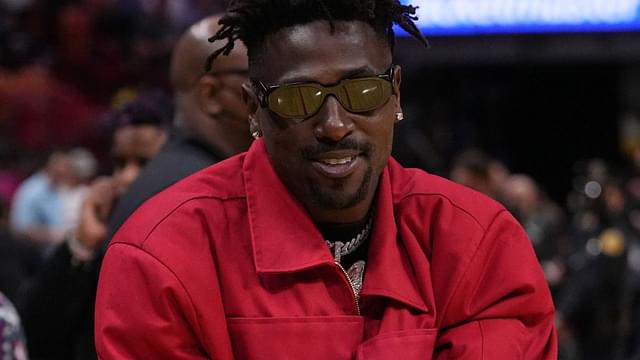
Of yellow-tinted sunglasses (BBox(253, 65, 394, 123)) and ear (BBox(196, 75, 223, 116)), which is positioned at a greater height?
yellow-tinted sunglasses (BBox(253, 65, 394, 123))

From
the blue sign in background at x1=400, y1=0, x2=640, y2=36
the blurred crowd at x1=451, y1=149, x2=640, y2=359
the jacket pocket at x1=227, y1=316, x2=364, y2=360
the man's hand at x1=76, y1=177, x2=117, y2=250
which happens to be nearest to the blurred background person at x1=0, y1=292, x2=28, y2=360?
the man's hand at x1=76, y1=177, x2=117, y2=250

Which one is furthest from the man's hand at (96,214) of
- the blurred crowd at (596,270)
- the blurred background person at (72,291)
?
the blurred crowd at (596,270)

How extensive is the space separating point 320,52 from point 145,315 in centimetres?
57

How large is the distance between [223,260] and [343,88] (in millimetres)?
384

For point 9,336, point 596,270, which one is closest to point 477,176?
point 596,270

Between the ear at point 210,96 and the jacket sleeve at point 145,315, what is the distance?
4.33ft

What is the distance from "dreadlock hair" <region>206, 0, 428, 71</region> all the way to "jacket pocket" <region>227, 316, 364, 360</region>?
20.0 inches

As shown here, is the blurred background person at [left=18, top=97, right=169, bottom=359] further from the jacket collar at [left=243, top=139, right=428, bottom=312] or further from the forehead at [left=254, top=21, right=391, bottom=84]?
the forehead at [left=254, top=21, right=391, bottom=84]

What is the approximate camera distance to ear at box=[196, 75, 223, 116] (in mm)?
3494

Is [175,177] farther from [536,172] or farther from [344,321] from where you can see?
[536,172]

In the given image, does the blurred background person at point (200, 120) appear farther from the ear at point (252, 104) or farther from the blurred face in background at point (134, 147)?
the ear at point (252, 104)

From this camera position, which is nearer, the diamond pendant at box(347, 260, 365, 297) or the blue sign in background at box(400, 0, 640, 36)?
the diamond pendant at box(347, 260, 365, 297)

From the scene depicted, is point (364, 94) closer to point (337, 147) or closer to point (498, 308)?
point (337, 147)

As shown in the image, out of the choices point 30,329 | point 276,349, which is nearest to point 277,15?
point 276,349
